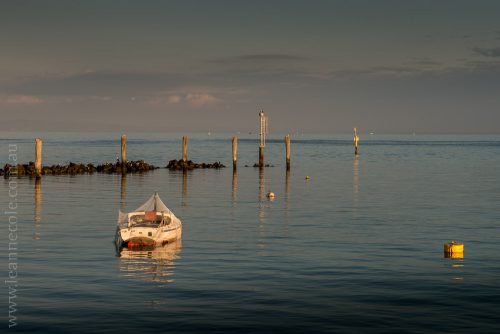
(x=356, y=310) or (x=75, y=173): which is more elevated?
(x=75, y=173)

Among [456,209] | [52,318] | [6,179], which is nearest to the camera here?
[52,318]

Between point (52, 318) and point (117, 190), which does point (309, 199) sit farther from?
point (52, 318)

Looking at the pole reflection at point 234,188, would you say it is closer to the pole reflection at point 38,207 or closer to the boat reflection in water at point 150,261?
the pole reflection at point 38,207

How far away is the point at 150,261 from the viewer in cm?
2722

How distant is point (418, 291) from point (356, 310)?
3.29 metres

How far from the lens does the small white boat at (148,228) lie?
1164 inches

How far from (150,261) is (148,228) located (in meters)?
3.08

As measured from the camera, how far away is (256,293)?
21594 millimetres

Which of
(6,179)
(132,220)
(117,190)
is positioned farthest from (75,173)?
(132,220)

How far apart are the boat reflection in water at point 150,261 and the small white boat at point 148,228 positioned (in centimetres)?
27

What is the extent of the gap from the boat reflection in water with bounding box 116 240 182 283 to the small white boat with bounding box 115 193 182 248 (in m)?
0.27

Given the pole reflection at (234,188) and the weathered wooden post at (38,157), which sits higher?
the weathered wooden post at (38,157)

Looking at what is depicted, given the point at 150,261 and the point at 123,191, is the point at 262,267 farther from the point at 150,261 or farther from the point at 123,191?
the point at 123,191

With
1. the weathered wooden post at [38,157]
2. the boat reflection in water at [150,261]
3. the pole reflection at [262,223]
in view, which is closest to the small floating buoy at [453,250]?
the pole reflection at [262,223]
